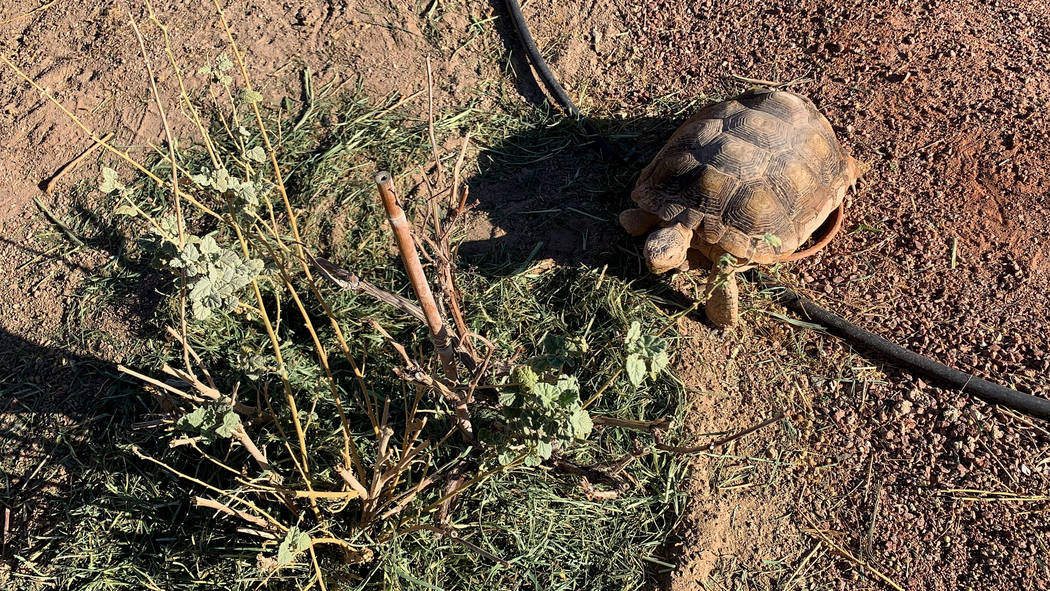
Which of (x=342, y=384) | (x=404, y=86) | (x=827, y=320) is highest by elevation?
(x=404, y=86)

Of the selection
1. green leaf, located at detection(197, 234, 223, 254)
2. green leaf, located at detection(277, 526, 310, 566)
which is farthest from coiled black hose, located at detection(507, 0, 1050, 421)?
green leaf, located at detection(197, 234, 223, 254)

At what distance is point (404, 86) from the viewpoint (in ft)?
15.6

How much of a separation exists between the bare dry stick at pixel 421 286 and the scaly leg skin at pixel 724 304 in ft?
4.54

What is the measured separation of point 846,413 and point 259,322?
2.96 m

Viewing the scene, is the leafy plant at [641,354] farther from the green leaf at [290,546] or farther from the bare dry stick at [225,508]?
the bare dry stick at [225,508]

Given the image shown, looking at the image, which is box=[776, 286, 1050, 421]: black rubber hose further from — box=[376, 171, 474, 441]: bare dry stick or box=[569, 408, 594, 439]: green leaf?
box=[569, 408, 594, 439]: green leaf

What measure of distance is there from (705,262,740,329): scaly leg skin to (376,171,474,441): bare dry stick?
1.38 meters

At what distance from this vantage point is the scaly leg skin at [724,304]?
3.54m

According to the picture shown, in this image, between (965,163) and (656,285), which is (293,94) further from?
(965,163)

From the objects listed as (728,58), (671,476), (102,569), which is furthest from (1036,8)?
(102,569)

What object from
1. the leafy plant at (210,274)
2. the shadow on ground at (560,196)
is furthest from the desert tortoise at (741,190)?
the leafy plant at (210,274)

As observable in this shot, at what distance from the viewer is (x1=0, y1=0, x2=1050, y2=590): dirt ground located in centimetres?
334

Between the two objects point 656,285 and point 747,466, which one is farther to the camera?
point 656,285

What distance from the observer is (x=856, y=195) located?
4242 mm
